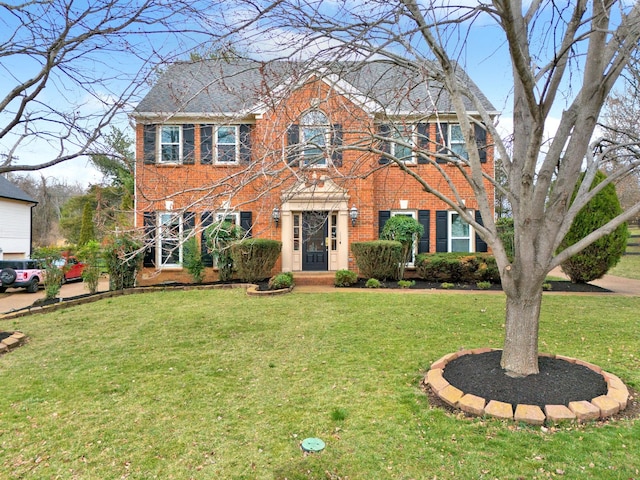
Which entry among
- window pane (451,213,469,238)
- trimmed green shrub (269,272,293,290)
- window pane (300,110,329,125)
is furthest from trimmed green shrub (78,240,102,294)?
window pane (451,213,469,238)

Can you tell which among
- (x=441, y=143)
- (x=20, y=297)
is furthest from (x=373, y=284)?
(x=20, y=297)

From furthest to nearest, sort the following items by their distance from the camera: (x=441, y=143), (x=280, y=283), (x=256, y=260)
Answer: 1. (x=256, y=260)
2. (x=280, y=283)
3. (x=441, y=143)

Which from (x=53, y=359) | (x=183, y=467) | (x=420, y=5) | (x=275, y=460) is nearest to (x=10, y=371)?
(x=53, y=359)

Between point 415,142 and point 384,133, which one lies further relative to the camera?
point 415,142

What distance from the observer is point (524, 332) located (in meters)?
3.85

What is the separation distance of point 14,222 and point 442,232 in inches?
855

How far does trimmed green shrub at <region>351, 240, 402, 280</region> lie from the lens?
459 inches

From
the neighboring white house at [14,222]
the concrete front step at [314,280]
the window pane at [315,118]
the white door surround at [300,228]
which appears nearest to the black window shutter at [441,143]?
the window pane at [315,118]

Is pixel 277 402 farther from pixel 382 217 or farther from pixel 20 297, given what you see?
pixel 20 297

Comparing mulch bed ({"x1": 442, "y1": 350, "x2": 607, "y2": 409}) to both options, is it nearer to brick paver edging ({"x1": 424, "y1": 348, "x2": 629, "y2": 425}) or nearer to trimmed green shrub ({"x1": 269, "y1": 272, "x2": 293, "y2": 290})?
brick paver edging ({"x1": 424, "y1": 348, "x2": 629, "y2": 425})

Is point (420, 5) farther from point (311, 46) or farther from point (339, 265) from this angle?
point (339, 265)

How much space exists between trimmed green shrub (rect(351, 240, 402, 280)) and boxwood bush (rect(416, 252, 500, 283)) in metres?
1.00

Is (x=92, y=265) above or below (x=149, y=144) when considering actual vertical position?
below

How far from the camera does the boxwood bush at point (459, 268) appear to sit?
11.8 m
